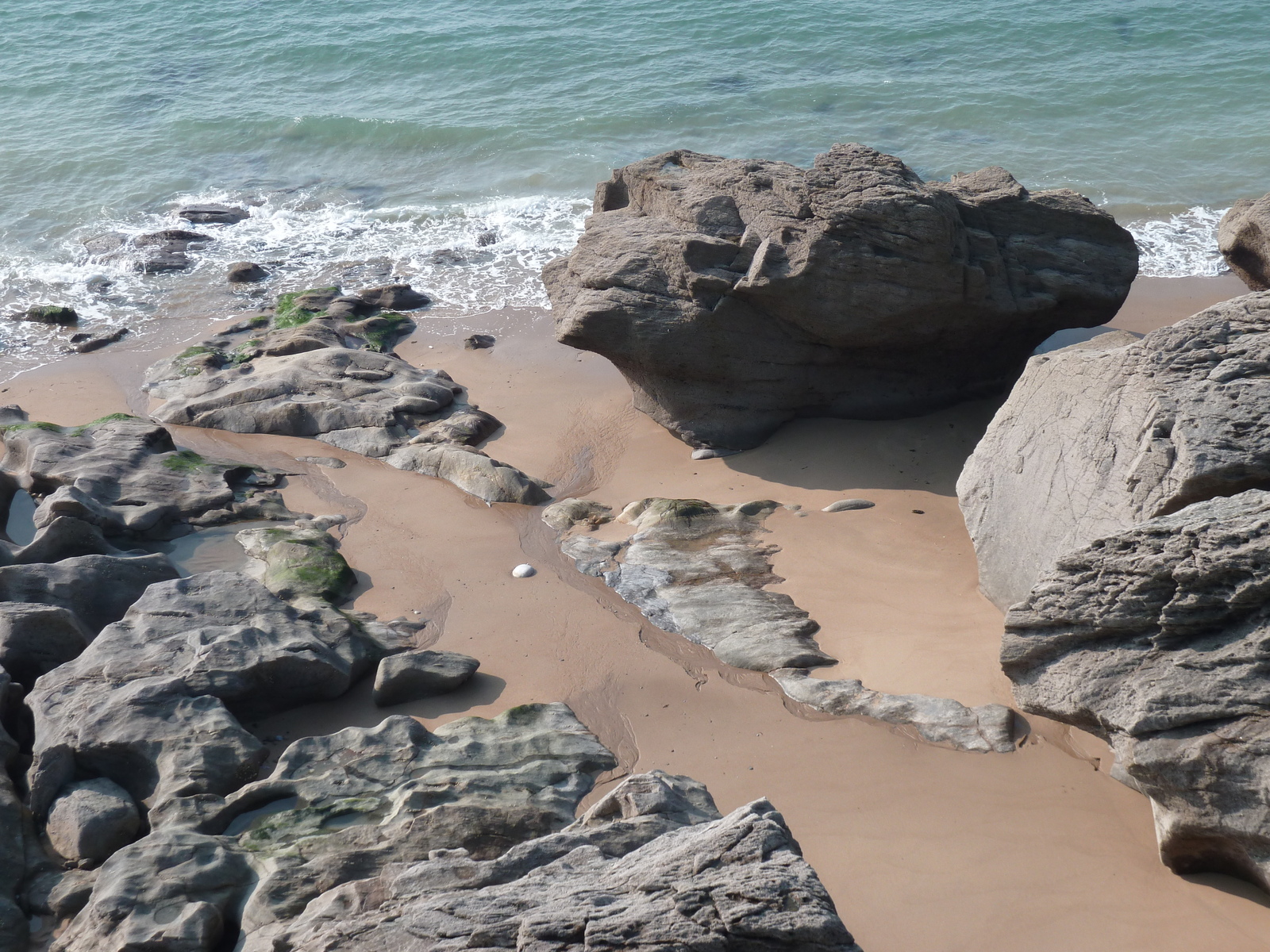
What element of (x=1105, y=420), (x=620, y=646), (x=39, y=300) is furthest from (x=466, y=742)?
(x=39, y=300)

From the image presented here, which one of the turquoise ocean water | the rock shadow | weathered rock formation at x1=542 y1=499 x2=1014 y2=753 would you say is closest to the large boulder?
the rock shadow

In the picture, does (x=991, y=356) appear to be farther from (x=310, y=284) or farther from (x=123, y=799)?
(x=310, y=284)

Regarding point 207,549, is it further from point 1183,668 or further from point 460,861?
point 1183,668

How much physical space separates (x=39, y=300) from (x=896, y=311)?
12.9 meters

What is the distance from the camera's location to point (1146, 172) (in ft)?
53.4

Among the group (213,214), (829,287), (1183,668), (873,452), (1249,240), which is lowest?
(873,452)

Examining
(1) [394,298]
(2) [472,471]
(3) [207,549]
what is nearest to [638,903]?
(3) [207,549]

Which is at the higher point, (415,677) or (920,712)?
(415,677)

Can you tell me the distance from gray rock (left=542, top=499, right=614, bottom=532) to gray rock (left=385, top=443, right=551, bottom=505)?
32 centimetres

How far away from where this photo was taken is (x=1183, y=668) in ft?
15.8

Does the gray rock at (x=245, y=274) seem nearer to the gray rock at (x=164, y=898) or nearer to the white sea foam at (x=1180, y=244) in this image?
the gray rock at (x=164, y=898)

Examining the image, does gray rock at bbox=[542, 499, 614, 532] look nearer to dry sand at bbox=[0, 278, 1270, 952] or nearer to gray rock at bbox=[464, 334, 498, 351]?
dry sand at bbox=[0, 278, 1270, 952]

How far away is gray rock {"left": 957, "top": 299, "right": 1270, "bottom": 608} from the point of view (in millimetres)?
5652

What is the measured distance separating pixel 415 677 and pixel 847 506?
3.96 metres
